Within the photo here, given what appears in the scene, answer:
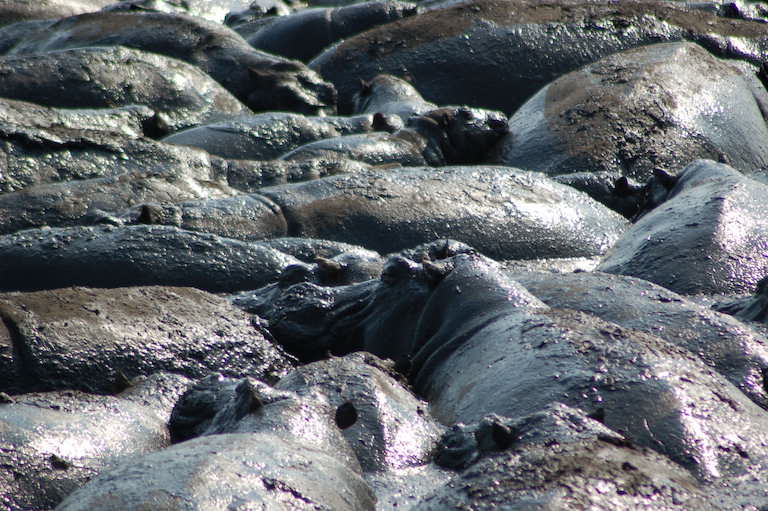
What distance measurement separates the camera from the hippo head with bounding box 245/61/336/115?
36.5 ft

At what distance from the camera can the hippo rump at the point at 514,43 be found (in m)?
11.4

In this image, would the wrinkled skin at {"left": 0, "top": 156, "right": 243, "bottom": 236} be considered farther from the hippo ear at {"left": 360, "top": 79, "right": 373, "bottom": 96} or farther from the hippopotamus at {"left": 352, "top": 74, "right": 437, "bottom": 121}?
the hippo ear at {"left": 360, "top": 79, "right": 373, "bottom": 96}

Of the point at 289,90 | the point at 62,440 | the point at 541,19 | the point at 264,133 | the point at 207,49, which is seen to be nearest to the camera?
the point at 62,440

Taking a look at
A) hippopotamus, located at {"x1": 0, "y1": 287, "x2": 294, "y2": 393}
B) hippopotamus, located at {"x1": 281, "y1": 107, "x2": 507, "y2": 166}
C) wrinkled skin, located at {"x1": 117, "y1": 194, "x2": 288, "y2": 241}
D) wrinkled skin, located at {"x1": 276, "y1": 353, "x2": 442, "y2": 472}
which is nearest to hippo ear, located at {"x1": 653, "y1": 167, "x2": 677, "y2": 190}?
hippopotamus, located at {"x1": 281, "y1": 107, "x2": 507, "y2": 166}

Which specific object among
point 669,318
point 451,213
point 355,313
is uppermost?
point 669,318

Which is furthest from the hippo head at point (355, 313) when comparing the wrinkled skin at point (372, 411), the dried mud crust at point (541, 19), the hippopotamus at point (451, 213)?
the dried mud crust at point (541, 19)

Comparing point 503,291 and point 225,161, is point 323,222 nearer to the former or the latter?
point 225,161

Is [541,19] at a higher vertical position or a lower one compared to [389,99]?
higher

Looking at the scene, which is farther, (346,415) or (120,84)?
(120,84)

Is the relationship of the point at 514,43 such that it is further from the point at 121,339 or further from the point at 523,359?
the point at 523,359

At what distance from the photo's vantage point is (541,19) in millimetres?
11578

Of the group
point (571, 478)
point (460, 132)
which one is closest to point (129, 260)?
point (571, 478)

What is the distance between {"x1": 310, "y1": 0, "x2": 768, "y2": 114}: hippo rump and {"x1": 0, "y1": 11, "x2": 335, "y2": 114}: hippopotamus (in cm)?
76

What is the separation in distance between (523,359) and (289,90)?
692 cm
